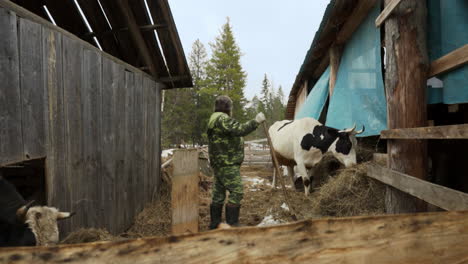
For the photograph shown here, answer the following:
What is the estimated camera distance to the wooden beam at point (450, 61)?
83.9 inches

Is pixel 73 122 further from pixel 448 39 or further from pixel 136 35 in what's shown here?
pixel 448 39

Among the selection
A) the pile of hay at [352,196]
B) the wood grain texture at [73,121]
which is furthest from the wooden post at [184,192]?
the pile of hay at [352,196]

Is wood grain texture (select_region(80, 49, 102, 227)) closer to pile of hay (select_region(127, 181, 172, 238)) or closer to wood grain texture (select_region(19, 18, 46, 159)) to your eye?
wood grain texture (select_region(19, 18, 46, 159))

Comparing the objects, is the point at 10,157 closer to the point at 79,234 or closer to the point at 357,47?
Answer: the point at 79,234

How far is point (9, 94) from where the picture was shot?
91.7 inches

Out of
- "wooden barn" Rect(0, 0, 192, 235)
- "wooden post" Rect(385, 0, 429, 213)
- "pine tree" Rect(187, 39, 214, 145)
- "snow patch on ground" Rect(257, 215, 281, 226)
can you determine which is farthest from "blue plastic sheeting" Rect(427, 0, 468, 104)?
"pine tree" Rect(187, 39, 214, 145)

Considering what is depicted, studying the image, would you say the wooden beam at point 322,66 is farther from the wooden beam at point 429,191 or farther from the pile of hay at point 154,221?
the pile of hay at point 154,221

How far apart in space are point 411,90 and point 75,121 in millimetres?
4007

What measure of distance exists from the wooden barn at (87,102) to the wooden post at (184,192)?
156 cm

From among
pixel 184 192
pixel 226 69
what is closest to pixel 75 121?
pixel 184 192

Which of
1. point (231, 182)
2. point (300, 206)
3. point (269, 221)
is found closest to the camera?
point (231, 182)

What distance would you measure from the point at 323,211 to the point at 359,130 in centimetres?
156

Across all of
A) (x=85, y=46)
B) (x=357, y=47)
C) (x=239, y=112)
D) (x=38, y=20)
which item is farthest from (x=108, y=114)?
(x=239, y=112)

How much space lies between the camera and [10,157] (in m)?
2.31
